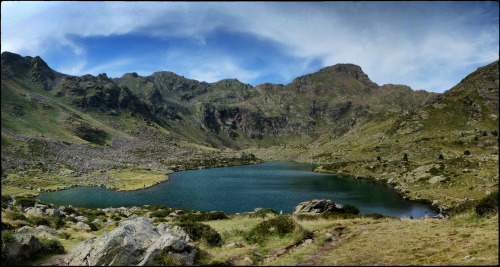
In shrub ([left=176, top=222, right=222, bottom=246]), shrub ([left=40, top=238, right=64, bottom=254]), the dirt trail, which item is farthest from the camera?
shrub ([left=176, top=222, right=222, bottom=246])

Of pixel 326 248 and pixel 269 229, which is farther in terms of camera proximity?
pixel 269 229

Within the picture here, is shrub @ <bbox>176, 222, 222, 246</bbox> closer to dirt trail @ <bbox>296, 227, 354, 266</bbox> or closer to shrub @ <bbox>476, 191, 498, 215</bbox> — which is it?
dirt trail @ <bbox>296, 227, 354, 266</bbox>

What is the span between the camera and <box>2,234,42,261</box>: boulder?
16.5 meters

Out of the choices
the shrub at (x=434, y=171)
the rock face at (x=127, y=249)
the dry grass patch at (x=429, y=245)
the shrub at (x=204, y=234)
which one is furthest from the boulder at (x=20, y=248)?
the shrub at (x=434, y=171)

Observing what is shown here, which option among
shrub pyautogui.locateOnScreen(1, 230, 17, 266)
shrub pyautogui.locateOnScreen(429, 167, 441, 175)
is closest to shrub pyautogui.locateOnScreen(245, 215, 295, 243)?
shrub pyautogui.locateOnScreen(1, 230, 17, 266)

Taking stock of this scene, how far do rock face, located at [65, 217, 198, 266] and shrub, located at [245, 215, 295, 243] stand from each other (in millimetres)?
7677

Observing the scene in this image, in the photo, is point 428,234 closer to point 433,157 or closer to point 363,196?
point 363,196

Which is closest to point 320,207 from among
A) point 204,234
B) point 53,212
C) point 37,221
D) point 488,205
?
point 488,205

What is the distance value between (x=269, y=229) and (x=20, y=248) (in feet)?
64.2

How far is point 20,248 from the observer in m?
16.8

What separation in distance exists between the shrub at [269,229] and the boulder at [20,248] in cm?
1697

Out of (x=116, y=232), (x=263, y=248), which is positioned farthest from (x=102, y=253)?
(x=263, y=248)

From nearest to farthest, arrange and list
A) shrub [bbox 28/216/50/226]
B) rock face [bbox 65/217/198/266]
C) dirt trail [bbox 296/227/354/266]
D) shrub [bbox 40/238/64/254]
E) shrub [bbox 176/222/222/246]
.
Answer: rock face [bbox 65/217/198/266]
dirt trail [bbox 296/227/354/266]
shrub [bbox 40/238/64/254]
shrub [bbox 176/222/222/246]
shrub [bbox 28/216/50/226]

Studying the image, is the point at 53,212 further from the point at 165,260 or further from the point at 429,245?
the point at 429,245
